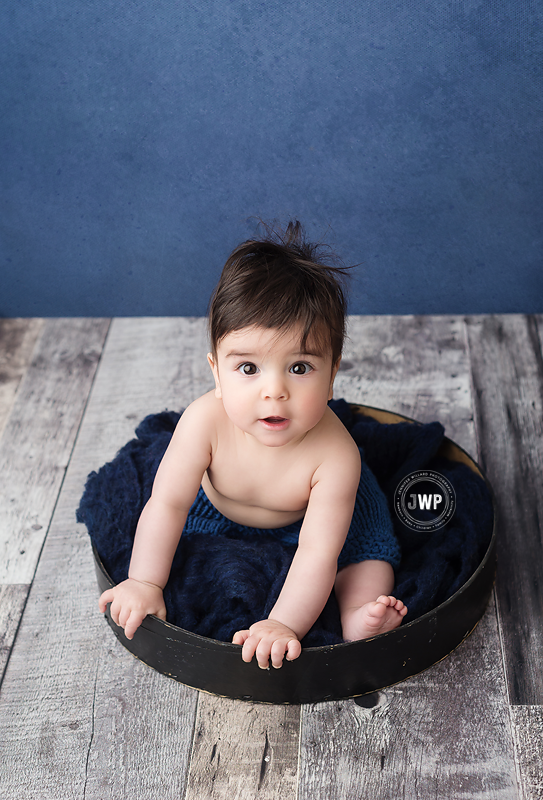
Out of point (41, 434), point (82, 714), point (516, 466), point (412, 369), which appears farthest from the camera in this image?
point (412, 369)

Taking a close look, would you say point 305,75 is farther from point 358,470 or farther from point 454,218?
point 358,470

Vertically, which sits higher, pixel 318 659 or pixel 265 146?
pixel 265 146

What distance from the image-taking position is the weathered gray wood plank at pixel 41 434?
119 centimetres

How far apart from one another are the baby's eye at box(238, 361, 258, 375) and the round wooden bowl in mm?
299

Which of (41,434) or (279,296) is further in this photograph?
(41,434)

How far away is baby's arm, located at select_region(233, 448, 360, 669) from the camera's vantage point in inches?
35.9

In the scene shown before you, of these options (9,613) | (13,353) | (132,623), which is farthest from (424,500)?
(13,353)

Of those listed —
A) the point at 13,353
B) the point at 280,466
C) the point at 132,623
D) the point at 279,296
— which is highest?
the point at 279,296

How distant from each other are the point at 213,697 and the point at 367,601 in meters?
0.23

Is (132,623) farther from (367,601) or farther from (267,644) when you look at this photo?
(367,601)

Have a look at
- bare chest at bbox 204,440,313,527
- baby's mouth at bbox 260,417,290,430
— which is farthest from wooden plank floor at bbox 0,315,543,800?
baby's mouth at bbox 260,417,290,430

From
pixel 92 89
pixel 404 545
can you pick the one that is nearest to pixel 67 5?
pixel 92 89

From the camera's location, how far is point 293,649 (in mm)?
854

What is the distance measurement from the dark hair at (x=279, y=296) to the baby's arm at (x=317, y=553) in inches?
6.0
